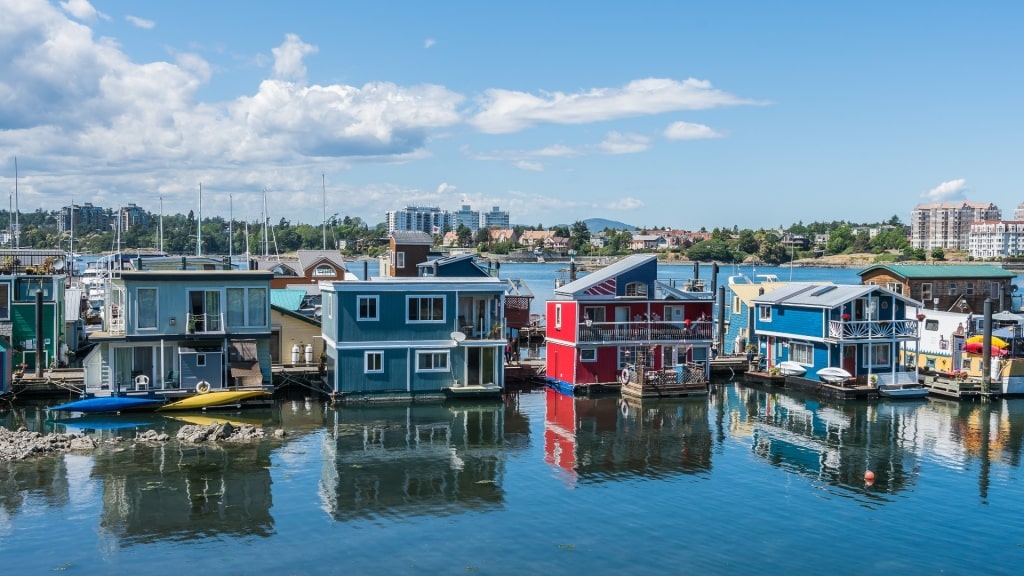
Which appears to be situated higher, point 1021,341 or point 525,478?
point 1021,341

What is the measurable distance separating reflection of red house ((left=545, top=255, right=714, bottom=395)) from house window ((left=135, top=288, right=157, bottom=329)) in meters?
18.8

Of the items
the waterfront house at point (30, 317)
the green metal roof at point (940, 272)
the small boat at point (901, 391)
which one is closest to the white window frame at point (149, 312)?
the waterfront house at point (30, 317)

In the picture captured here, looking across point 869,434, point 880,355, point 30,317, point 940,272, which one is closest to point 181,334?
point 30,317

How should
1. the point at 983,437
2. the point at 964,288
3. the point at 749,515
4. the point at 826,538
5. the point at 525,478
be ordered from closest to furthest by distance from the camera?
the point at 826,538
the point at 749,515
the point at 525,478
the point at 983,437
the point at 964,288

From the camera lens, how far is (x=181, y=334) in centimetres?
3878

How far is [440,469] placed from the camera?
98.7 feet

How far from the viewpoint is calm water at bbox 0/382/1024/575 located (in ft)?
72.5

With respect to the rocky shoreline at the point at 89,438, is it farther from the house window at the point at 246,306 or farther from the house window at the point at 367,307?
the house window at the point at 367,307

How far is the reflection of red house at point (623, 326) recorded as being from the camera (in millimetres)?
44406

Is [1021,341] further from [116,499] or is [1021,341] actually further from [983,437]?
[116,499]

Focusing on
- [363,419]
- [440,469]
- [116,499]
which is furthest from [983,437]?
[116,499]

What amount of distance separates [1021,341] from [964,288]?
11.9 m

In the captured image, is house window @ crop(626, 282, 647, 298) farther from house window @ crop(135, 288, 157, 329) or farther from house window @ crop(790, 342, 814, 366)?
house window @ crop(135, 288, 157, 329)

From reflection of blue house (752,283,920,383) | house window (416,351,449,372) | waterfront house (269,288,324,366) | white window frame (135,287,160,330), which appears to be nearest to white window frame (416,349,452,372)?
house window (416,351,449,372)
